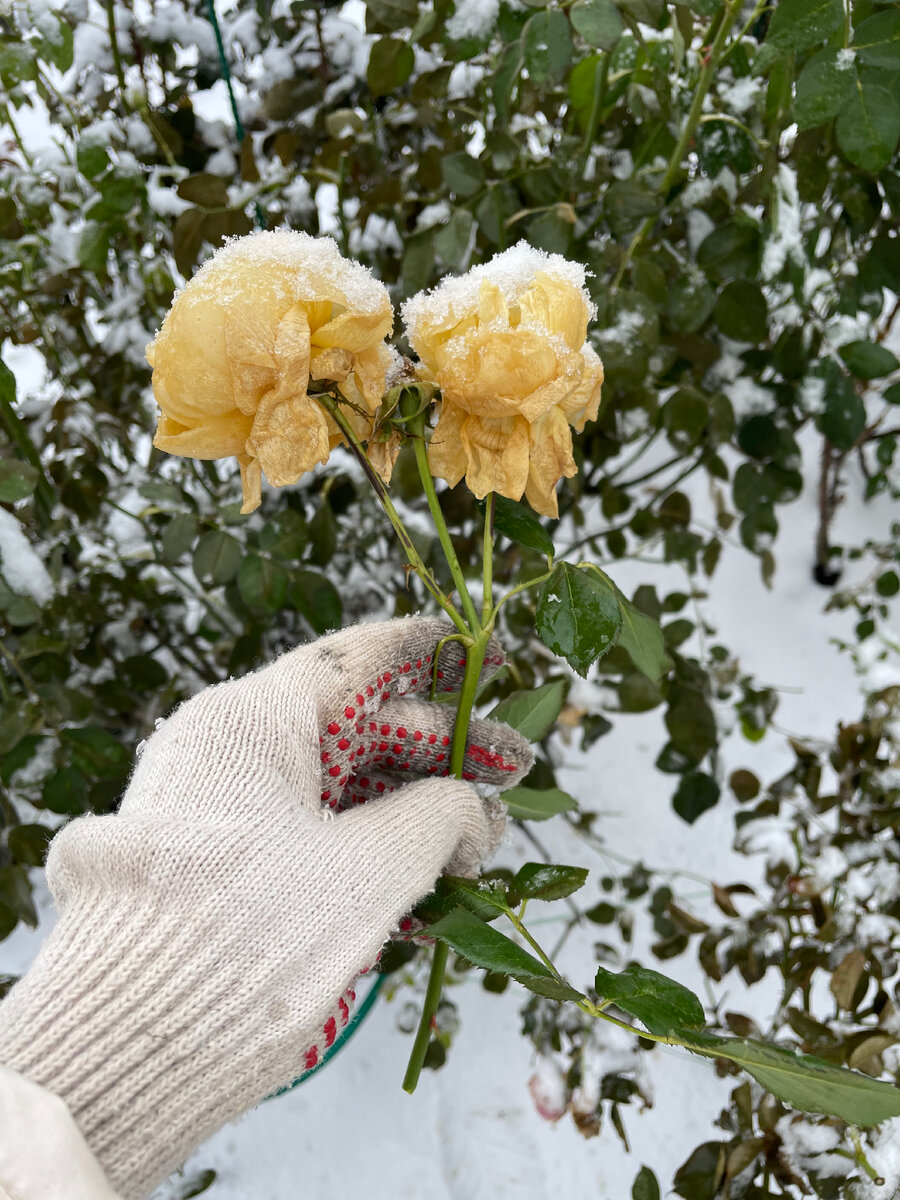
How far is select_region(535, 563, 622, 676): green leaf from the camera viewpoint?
439 mm

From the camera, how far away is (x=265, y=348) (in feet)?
1.29

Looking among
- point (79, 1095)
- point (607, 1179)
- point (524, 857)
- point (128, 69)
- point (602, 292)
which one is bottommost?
point (607, 1179)

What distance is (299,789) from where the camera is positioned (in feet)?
1.74

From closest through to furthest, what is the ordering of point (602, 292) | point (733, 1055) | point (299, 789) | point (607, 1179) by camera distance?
point (733, 1055)
point (299, 789)
point (602, 292)
point (607, 1179)

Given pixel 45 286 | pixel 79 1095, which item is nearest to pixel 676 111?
pixel 45 286

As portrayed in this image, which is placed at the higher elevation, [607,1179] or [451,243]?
[451,243]

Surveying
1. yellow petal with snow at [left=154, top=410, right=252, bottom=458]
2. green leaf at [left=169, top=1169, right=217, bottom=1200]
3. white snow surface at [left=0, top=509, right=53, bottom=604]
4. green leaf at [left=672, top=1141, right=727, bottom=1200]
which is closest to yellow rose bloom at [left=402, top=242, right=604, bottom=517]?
yellow petal with snow at [left=154, top=410, right=252, bottom=458]

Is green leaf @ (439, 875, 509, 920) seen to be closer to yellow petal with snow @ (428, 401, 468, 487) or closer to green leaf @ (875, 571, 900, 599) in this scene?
yellow petal with snow @ (428, 401, 468, 487)

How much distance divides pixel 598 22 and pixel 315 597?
21.0 inches

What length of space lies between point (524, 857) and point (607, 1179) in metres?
0.45

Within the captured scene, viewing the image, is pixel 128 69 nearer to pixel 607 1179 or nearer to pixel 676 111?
pixel 676 111

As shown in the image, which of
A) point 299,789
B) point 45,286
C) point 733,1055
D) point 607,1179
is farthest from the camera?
point 607,1179

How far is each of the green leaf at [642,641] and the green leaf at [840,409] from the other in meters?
0.48

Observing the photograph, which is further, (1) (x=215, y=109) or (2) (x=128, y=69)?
(1) (x=215, y=109)
